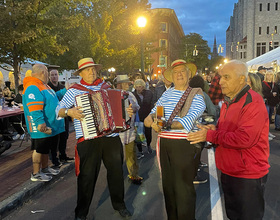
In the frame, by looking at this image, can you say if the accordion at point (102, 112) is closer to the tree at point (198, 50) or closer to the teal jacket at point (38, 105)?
the teal jacket at point (38, 105)

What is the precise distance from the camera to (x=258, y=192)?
87.7 inches

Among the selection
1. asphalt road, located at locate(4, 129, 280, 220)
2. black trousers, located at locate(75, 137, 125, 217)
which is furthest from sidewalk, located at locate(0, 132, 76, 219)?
black trousers, located at locate(75, 137, 125, 217)

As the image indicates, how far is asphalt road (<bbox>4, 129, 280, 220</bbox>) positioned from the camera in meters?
3.65

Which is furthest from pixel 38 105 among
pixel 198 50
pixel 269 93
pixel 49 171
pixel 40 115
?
pixel 198 50

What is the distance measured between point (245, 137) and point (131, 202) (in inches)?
99.1

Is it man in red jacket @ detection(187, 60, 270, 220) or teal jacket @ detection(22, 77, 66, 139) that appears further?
teal jacket @ detection(22, 77, 66, 139)

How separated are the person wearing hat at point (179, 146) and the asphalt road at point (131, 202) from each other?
2.27 feet

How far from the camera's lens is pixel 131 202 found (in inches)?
159

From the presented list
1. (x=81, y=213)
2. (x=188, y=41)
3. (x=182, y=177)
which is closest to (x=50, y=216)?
(x=81, y=213)

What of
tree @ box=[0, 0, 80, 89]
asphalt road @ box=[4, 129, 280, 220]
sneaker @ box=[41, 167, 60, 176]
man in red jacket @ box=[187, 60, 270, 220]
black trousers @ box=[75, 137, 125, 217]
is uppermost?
tree @ box=[0, 0, 80, 89]

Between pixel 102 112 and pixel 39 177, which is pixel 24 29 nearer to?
pixel 39 177

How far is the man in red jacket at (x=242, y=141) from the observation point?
2115mm

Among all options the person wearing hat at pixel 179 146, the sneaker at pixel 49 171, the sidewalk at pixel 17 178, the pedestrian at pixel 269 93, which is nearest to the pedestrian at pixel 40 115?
the sneaker at pixel 49 171

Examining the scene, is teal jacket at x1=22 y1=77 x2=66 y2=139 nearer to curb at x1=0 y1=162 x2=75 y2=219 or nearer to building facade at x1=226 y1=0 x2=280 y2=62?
curb at x1=0 y1=162 x2=75 y2=219
